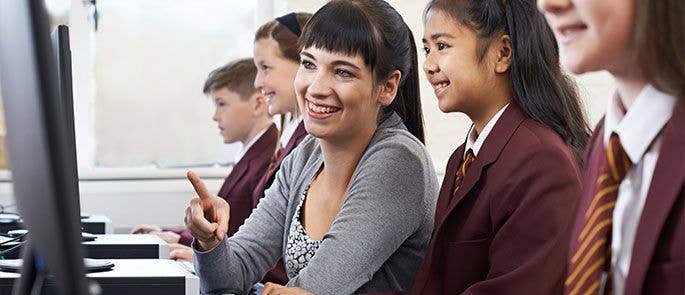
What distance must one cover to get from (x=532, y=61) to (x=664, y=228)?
94cm

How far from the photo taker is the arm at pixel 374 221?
1913 mm

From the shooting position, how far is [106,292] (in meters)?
1.69

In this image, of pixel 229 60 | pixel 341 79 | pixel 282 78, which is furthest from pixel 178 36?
pixel 341 79

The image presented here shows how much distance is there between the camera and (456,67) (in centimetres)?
201

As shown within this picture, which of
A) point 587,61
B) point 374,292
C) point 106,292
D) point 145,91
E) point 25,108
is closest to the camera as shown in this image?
point 25,108

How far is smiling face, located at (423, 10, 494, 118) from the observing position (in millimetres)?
1987

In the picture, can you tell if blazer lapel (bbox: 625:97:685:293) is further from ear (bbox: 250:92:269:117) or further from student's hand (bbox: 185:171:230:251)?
ear (bbox: 250:92:269:117)

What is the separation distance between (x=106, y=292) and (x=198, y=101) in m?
2.92

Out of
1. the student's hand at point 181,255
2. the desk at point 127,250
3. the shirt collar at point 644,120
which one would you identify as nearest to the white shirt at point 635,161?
the shirt collar at point 644,120

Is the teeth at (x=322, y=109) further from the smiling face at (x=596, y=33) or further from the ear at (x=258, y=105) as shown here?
the ear at (x=258, y=105)

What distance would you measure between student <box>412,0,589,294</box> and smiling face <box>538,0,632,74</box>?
608 mm

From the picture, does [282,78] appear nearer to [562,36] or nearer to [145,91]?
[145,91]

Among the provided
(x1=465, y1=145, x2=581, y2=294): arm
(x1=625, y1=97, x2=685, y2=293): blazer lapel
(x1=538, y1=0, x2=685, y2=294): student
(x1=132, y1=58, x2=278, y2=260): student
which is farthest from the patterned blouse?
(x1=132, y1=58, x2=278, y2=260): student

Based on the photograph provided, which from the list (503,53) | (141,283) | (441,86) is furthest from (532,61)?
(141,283)
